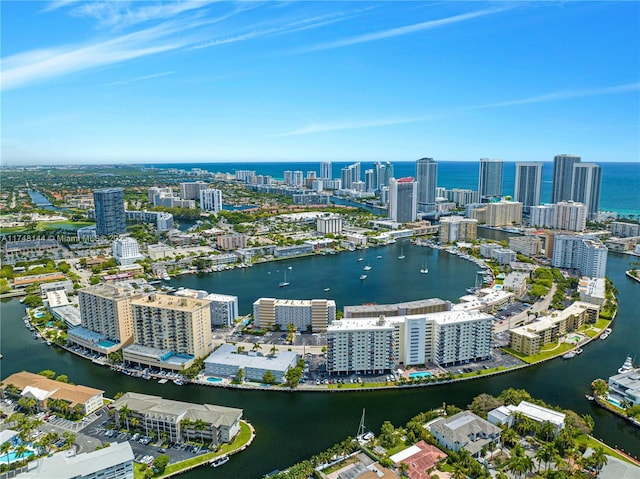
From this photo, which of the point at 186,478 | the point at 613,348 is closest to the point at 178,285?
the point at 186,478

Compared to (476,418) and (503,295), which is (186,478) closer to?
(476,418)

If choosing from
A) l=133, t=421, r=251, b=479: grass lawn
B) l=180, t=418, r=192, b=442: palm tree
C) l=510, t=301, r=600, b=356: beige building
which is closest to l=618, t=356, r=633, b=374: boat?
l=510, t=301, r=600, b=356: beige building

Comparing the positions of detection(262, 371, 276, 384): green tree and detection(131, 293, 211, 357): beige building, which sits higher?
detection(131, 293, 211, 357): beige building

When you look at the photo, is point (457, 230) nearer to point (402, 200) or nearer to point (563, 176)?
point (402, 200)

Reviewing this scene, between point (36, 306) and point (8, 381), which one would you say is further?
point (36, 306)

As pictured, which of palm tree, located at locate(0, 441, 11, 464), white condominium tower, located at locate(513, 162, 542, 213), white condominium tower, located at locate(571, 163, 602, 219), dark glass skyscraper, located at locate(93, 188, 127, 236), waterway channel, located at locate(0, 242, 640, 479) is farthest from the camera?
white condominium tower, located at locate(513, 162, 542, 213)

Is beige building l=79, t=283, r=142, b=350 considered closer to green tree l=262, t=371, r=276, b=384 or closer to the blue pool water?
the blue pool water

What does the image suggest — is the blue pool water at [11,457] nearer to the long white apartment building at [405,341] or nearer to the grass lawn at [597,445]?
the long white apartment building at [405,341]
